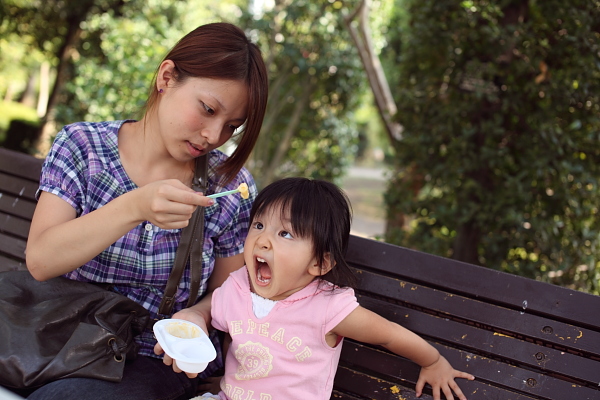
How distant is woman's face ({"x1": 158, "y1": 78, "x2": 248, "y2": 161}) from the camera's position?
5.92 feet

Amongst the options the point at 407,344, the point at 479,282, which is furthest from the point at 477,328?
the point at 407,344

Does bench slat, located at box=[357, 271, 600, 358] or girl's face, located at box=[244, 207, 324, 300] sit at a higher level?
girl's face, located at box=[244, 207, 324, 300]

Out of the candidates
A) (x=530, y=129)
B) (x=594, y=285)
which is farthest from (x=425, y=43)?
(x=594, y=285)

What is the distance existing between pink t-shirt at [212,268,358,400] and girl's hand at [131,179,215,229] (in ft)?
1.47

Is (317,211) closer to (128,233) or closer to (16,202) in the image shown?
(128,233)

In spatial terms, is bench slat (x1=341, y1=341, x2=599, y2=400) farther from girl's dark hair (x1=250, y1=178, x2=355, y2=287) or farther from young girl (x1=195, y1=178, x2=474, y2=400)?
girl's dark hair (x1=250, y1=178, x2=355, y2=287)

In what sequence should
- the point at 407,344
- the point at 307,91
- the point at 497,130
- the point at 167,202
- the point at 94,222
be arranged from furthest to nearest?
the point at 307,91
the point at 497,130
the point at 407,344
the point at 94,222
the point at 167,202

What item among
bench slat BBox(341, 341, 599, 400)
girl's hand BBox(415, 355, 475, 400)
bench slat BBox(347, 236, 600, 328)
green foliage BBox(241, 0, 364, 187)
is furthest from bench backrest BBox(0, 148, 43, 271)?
green foliage BBox(241, 0, 364, 187)

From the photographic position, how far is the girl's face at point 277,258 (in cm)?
177

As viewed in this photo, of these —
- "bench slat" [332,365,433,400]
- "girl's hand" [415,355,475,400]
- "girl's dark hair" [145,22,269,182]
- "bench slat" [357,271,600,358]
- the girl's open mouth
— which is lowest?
"bench slat" [332,365,433,400]

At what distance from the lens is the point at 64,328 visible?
1.74 m

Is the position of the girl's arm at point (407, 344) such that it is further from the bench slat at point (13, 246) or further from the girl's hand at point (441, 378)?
the bench slat at point (13, 246)

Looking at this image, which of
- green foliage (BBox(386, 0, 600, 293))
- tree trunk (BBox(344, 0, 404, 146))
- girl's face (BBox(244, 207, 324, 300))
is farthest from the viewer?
tree trunk (BBox(344, 0, 404, 146))

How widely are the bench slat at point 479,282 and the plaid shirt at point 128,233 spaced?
0.53 m
